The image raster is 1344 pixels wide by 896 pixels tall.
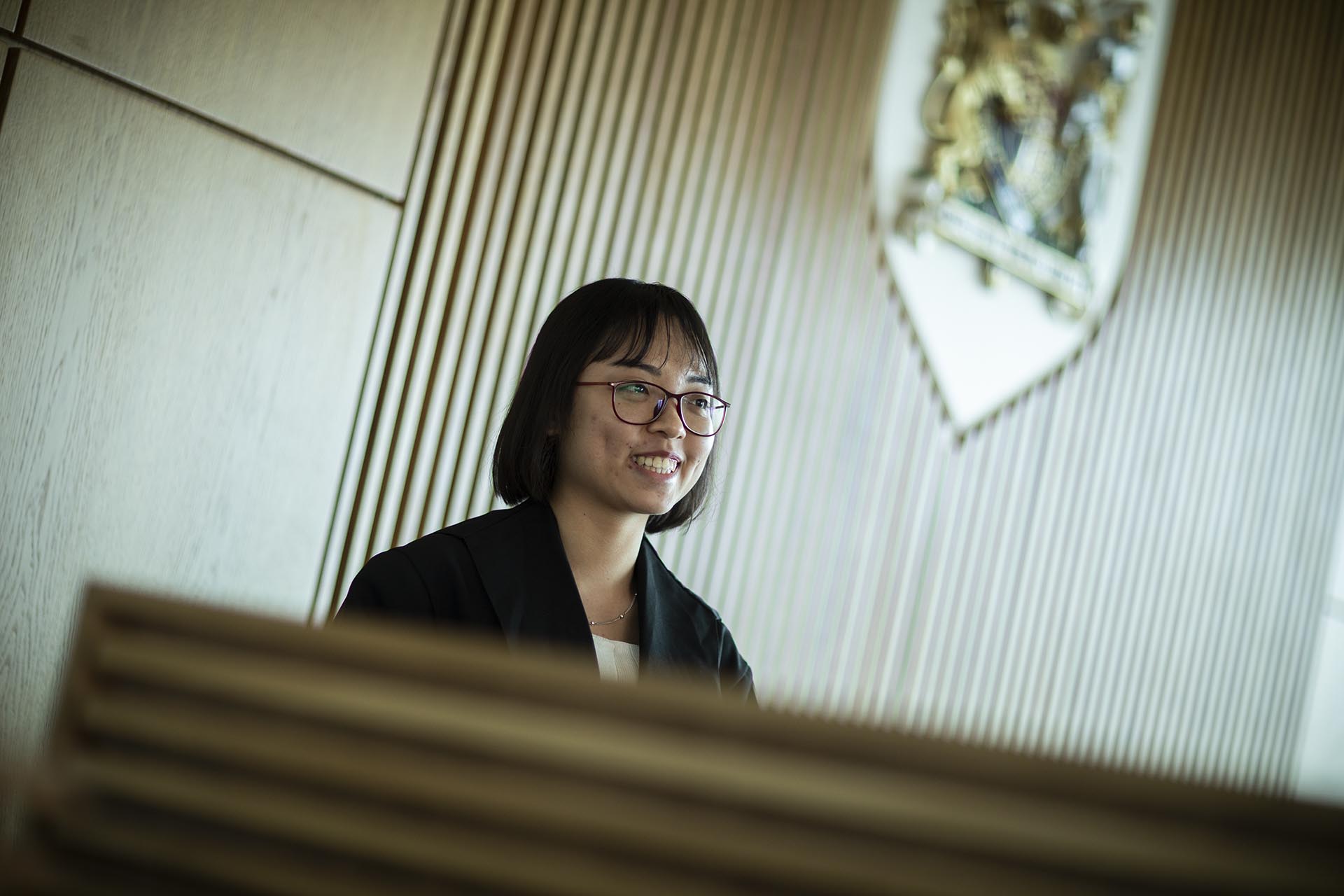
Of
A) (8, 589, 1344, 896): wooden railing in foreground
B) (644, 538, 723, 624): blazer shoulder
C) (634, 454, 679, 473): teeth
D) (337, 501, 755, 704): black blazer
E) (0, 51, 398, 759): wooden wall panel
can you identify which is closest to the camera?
(8, 589, 1344, 896): wooden railing in foreground

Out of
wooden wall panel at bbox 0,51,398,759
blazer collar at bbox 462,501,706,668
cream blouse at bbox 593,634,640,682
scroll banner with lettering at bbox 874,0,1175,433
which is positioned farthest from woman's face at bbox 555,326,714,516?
scroll banner with lettering at bbox 874,0,1175,433

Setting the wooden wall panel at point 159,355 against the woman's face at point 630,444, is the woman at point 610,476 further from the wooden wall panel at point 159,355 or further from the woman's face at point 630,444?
the wooden wall panel at point 159,355

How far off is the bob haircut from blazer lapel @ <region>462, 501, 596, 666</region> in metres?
0.17

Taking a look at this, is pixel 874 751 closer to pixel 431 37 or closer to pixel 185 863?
pixel 185 863

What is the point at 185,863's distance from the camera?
0.65 meters

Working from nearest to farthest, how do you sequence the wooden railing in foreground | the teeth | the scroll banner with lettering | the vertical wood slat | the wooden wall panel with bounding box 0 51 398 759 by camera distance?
1. the wooden railing in foreground
2. the teeth
3. the wooden wall panel with bounding box 0 51 398 759
4. the vertical wood slat
5. the scroll banner with lettering

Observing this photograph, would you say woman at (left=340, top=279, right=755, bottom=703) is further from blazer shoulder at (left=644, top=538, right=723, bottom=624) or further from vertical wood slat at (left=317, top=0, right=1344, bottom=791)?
vertical wood slat at (left=317, top=0, right=1344, bottom=791)

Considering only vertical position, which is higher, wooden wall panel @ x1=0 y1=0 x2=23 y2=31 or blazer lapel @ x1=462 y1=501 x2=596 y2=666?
wooden wall panel @ x1=0 y1=0 x2=23 y2=31

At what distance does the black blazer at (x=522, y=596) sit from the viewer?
1.84 m

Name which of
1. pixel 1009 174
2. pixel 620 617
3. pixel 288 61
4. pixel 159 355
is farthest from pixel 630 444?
pixel 1009 174

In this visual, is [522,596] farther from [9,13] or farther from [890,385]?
[890,385]

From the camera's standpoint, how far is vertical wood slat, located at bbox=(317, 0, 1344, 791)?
3133mm

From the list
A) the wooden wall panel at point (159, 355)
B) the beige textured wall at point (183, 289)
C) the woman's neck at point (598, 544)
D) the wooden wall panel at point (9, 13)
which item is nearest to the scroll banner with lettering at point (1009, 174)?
the beige textured wall at point (183, 289)

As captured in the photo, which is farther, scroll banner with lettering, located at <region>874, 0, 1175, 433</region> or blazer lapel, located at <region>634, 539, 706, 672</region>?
scroll banner with lettering, located at <region>874, 0, 1175, 433</region>
